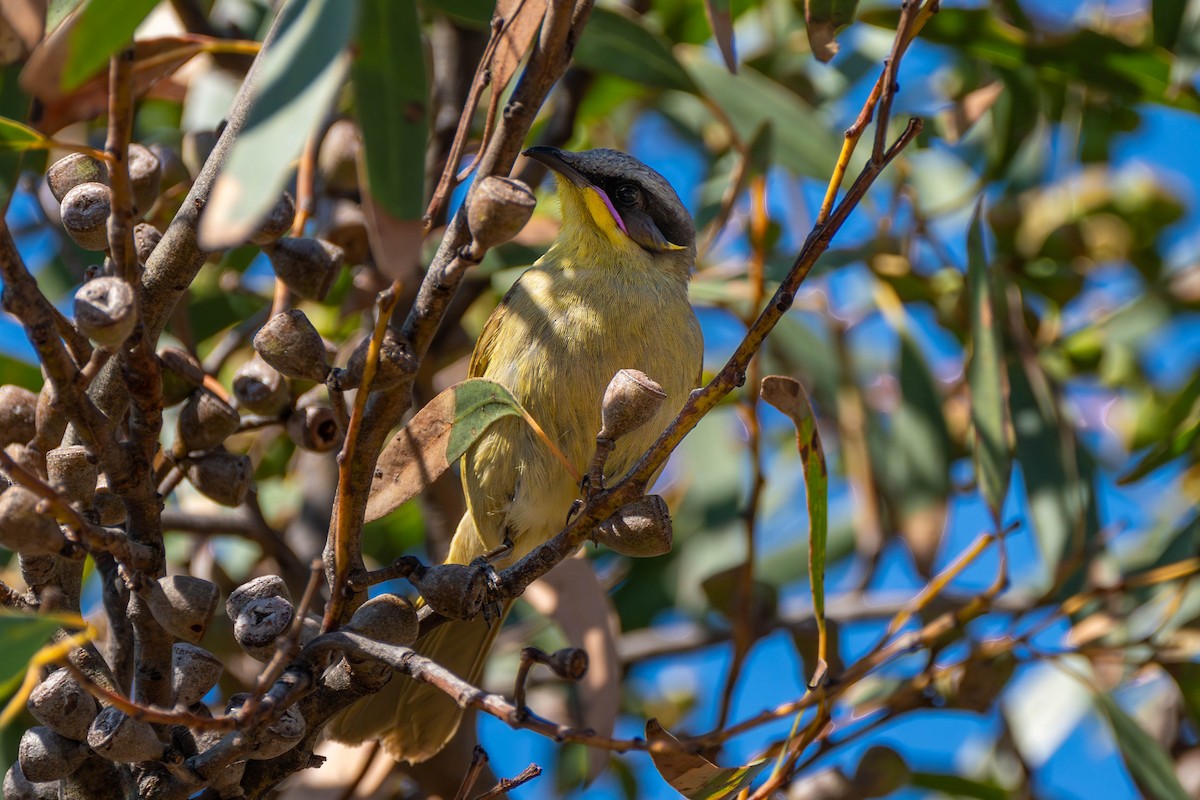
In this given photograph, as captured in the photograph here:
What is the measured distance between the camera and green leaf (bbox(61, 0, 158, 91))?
3.94 feet

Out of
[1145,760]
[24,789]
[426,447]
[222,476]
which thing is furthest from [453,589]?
[1145,760]

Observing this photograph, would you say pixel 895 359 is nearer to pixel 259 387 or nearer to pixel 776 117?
pixel 776 117

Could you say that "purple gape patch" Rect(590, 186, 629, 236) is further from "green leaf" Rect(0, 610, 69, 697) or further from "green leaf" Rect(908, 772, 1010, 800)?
"green leaf" Rect(0, 610, 69, 697)

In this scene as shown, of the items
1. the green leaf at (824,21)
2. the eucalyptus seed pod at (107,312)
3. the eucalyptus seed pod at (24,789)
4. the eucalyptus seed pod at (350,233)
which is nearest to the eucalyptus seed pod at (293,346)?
the eucalyptus seed pod at (107,312)

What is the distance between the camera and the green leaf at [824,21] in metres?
2.08

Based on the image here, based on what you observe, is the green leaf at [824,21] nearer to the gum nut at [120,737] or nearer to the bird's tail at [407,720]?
the bird's tail at [407,720]

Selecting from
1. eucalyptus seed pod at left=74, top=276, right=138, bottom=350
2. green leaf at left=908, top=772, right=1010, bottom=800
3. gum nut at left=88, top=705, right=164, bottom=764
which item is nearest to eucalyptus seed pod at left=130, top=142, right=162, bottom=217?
eucalyptus seed pod at left=74, top=276, right=138, bottom=350

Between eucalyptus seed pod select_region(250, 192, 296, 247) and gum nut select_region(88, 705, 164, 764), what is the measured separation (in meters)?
0.63

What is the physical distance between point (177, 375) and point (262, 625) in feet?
1.69

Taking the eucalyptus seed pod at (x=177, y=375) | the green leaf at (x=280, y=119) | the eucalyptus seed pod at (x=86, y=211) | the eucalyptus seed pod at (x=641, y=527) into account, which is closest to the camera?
the green leaf at (x=280, y=119)

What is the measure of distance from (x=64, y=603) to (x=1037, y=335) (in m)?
3.08

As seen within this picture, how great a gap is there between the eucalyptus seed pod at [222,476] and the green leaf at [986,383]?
145 cm

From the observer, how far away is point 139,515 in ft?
5.70

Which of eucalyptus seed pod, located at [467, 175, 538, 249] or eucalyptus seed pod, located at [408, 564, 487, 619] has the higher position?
eucalyptus seed pod, located at [467, 175, 538, 249]
